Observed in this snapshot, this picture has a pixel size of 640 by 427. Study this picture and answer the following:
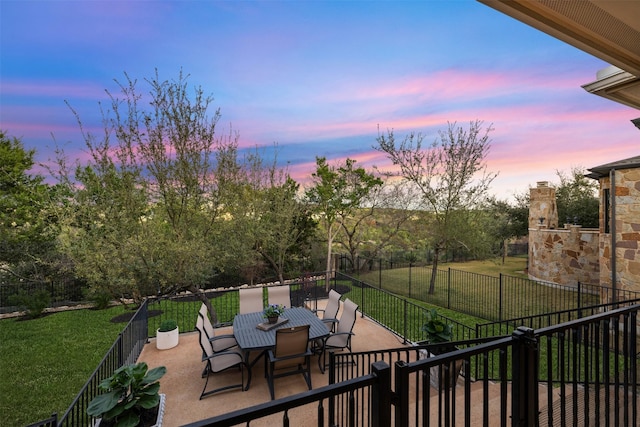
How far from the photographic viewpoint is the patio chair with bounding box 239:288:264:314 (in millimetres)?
6535

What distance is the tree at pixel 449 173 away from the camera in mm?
10453

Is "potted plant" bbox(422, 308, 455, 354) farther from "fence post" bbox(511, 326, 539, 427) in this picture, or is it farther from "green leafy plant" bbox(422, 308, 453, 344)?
"fence post" bbox(511, 326, 539, 427)

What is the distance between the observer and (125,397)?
313cm

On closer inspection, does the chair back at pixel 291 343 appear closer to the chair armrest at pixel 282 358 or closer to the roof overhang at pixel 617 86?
the chair armrest at pixel 282 358

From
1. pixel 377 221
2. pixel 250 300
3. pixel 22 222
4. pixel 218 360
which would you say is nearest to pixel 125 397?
pixel 218 360

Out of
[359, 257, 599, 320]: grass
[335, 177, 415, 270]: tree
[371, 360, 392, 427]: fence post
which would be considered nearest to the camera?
[371, 360, 392, 427]: fence post

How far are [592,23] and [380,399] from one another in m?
2.49

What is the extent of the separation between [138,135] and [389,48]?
19.6 ft

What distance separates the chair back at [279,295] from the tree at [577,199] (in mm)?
13520

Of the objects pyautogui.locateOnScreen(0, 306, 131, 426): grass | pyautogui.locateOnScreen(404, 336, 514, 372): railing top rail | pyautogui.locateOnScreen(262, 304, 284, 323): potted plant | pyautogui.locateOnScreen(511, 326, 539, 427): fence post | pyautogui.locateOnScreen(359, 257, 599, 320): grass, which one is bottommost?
pyautogui.locateOnScreen(0, 306, 131, 426): grass

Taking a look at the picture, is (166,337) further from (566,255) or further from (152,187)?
(566,255)

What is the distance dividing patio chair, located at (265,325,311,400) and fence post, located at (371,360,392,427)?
3.04 meters

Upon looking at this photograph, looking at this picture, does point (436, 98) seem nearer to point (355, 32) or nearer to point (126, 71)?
point (355, 32)

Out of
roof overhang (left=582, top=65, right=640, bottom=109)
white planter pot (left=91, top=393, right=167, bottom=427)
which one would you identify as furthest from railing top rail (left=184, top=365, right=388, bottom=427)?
white planter pot (left=91, top=393, right=167, bottom=427)
